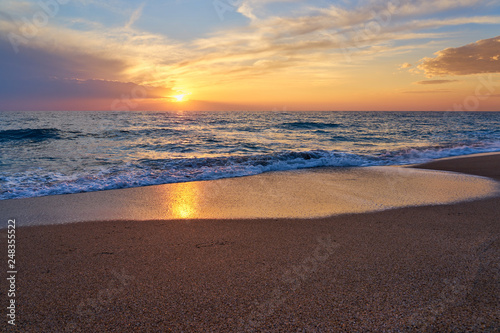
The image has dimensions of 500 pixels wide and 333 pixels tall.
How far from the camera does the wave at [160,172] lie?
25.1 feet

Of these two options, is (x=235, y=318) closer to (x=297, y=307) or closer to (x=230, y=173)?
(x=297, y=307)

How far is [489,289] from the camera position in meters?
2.80

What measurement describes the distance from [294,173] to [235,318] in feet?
25.0

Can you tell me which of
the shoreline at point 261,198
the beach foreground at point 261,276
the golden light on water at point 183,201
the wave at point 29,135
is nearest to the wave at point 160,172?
the shoreline at point 261,198

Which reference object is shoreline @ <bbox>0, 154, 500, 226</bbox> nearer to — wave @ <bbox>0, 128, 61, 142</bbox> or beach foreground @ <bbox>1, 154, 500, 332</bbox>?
beach foreground @ <bbox>1, 154, 500, 332</bbox>

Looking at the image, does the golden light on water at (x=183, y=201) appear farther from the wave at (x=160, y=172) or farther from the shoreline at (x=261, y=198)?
the wave at (x=160, y=172)

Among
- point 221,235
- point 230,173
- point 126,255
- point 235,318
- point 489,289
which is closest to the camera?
point 235,318

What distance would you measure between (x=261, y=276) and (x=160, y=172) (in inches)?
297

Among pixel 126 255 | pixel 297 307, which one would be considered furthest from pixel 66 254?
pixel 297 307

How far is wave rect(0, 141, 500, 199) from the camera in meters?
7.66

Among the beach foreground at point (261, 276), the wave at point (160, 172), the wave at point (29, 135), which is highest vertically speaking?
the wave at point (29, 135)

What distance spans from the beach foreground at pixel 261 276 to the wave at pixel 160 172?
11.1ft

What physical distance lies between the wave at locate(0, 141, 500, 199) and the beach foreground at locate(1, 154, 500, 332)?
338 centimetres

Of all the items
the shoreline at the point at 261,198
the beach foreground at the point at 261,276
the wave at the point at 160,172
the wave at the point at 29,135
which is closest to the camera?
the beach foreground at the point at 261,276
